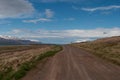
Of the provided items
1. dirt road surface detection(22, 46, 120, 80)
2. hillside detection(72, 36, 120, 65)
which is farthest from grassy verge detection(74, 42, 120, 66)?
dirt road surface detection(22, 46, 120, 80)

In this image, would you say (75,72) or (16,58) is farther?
(16,58)

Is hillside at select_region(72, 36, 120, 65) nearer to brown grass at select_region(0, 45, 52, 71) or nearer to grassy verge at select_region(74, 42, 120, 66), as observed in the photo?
grassy verge at select_region(74, 42, 120, 66)

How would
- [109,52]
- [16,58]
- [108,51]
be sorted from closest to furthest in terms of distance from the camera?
[16,58] < [109,52] < [108,51]

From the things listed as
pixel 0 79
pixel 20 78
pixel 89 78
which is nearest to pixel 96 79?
pixel 89 78

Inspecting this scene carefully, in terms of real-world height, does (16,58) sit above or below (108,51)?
below

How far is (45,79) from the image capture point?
615 inches

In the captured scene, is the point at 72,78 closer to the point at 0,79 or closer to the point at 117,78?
the point at 117,78

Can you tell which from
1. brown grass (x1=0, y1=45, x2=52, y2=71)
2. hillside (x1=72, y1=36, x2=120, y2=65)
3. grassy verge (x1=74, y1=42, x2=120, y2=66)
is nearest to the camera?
brown grass (x1=0, y1=45, x2=52, y2=71)

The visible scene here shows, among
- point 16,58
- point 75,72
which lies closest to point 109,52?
point 16,58

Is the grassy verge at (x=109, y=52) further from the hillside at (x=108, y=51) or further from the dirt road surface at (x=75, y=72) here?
the dirt road surface at (x=75, y=72)

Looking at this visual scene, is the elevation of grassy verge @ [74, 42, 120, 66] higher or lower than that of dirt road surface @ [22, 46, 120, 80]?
higher

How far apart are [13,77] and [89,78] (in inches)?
208

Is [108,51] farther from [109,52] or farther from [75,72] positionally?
[75,72]

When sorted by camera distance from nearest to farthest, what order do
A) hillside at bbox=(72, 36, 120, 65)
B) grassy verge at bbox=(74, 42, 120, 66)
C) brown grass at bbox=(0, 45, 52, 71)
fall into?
1. brown grass at bbox=(0, 45, 52, 71)
2. grassy verge at bbox=(74, 42, 120, 66)
3. hillside at bbox=(72, 36, 120, 65)
